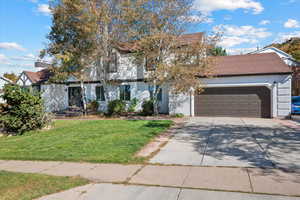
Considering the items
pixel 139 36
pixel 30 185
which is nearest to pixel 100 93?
pixel 139 36

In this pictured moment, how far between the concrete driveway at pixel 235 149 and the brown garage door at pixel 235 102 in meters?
4.99

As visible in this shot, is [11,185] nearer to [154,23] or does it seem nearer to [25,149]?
[25,149]

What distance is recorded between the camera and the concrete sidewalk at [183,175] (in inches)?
160

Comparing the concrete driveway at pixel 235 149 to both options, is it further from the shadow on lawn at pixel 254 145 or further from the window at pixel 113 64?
the window at pixel 113 64

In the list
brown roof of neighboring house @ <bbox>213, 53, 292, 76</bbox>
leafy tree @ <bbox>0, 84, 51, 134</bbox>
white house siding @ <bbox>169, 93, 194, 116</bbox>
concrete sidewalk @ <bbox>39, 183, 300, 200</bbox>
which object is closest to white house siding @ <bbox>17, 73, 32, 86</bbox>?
leafy tree @ <bbox>0, 84, 51, 134</bbox>

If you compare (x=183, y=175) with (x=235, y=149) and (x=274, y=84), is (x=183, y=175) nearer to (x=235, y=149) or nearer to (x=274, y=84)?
(x=235, y=149)

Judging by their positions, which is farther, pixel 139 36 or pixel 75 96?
pixel 75 96

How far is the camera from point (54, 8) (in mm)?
15992

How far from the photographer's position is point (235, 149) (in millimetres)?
6926

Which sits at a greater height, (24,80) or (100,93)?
(24,80)

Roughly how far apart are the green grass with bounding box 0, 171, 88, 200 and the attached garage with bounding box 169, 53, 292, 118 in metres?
12.3

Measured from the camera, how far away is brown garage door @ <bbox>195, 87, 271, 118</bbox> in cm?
1464

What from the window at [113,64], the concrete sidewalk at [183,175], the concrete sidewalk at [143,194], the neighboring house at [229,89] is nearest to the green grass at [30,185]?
the concrete sidewalk at [143,194]

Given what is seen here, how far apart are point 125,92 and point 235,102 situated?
31.3 feet
